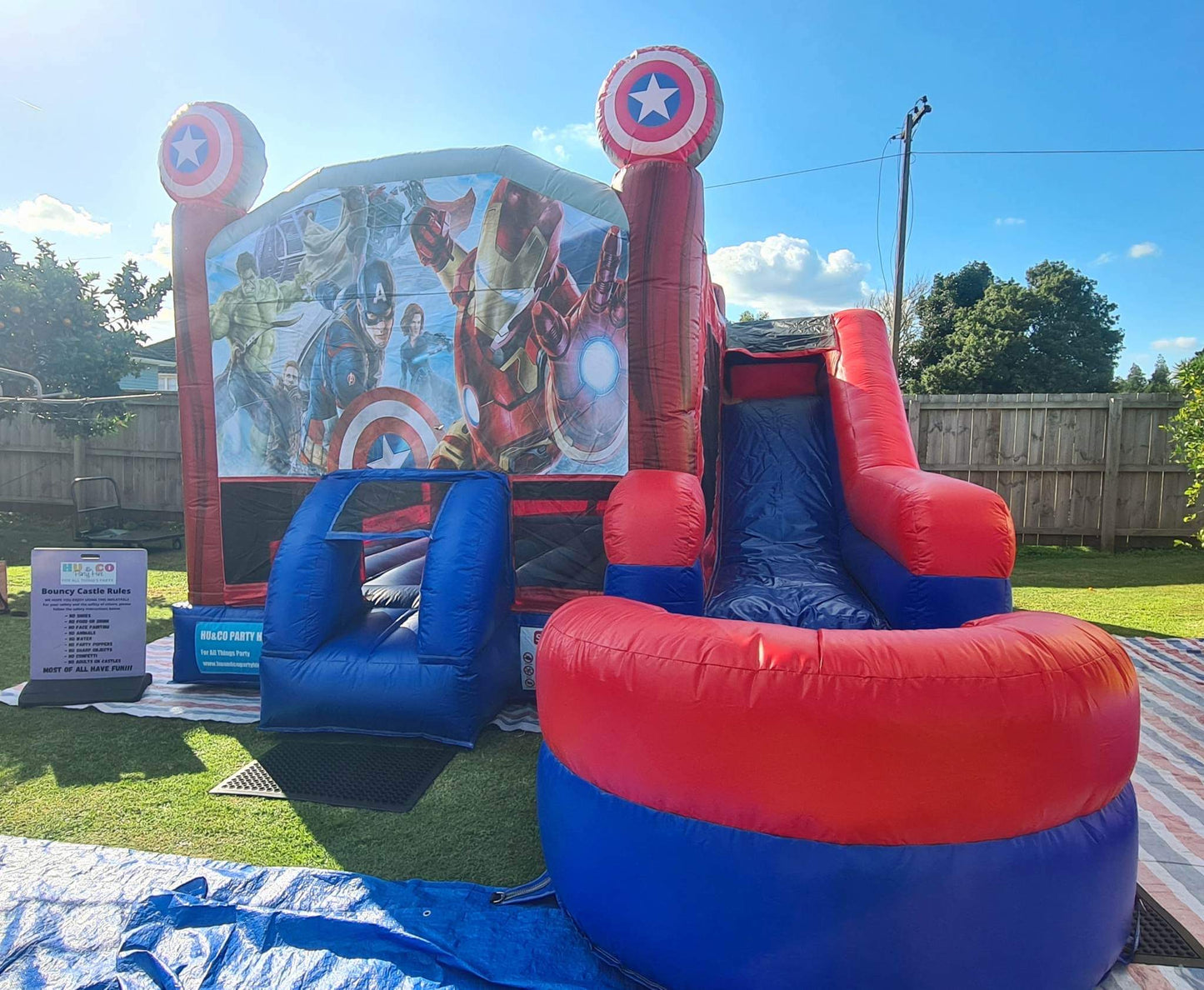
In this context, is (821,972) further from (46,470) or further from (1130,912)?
(46,470)

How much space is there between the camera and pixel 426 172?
12.0 ft

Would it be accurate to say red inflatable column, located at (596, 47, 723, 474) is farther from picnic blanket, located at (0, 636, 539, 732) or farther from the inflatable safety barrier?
the inflatable safety barrier

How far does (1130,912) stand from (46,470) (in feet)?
36.0

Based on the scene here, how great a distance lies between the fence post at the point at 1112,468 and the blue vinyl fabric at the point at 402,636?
713 cm

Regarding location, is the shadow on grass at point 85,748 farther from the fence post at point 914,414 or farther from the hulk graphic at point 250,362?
the fence post at point 914,414

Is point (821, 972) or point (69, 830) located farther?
Result: point (69, 830)

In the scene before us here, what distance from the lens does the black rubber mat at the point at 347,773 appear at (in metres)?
2.58

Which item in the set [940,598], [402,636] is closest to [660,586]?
[940,598]

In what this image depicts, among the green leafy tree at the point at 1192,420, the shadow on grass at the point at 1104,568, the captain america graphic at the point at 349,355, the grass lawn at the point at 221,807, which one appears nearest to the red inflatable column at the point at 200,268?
the captain america graphic at the point at 349,355

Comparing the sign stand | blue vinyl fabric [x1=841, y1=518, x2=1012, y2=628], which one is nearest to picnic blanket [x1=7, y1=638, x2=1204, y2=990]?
the sign stand

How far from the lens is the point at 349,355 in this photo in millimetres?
3812

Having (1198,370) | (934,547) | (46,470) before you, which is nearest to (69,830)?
(934,547)

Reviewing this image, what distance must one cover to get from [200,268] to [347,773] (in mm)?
2923

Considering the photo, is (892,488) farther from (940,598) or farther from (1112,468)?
(1112,468)
